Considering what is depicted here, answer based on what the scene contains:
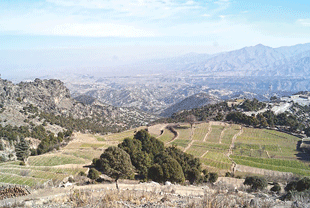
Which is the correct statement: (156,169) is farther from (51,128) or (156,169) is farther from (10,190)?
(51,128)

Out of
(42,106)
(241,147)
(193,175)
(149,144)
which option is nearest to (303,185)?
(193,175)

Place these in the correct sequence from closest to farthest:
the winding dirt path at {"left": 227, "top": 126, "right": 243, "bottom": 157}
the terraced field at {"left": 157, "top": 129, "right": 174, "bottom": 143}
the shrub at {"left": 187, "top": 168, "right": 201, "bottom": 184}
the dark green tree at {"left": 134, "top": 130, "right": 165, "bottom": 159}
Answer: the shrub at {"left": 187, "top": 168, "right": 201, "bottom": 184}
the dark green tree at {"left": 134, "top": 130, "right": 165, "bottom": 159}
the winding dirt path at {"left": 227, "top": 126, "right": 243, "bottom": 157}
the terraced field at {"left": 157, "top": 129, "right": 174, "bottom": 143}

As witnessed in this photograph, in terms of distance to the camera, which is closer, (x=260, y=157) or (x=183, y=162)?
(x=183, y=162)

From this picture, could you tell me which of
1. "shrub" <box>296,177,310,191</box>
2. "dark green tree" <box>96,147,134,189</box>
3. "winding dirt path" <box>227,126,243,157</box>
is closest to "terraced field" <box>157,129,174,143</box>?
"winding dirt path" <box>227,126,243,157</box>

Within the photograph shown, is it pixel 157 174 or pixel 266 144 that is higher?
pixel 157 174

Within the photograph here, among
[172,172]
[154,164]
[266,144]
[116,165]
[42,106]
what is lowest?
[266,144]

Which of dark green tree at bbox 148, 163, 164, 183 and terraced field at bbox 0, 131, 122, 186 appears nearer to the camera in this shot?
A: dark green tree at bbox 148, 163, 164, 183

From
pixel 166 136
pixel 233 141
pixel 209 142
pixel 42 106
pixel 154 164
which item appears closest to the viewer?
pixel 154 164

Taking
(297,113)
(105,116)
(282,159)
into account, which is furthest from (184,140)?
(105,116)

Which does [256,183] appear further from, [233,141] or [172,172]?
[233,141]

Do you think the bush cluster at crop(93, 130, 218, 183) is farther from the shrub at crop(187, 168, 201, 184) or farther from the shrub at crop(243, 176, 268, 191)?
the shrub at crop(243, 176, 268, 191)

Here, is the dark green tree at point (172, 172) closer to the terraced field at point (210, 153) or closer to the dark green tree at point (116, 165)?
the dark green tree at point (116, 165)
